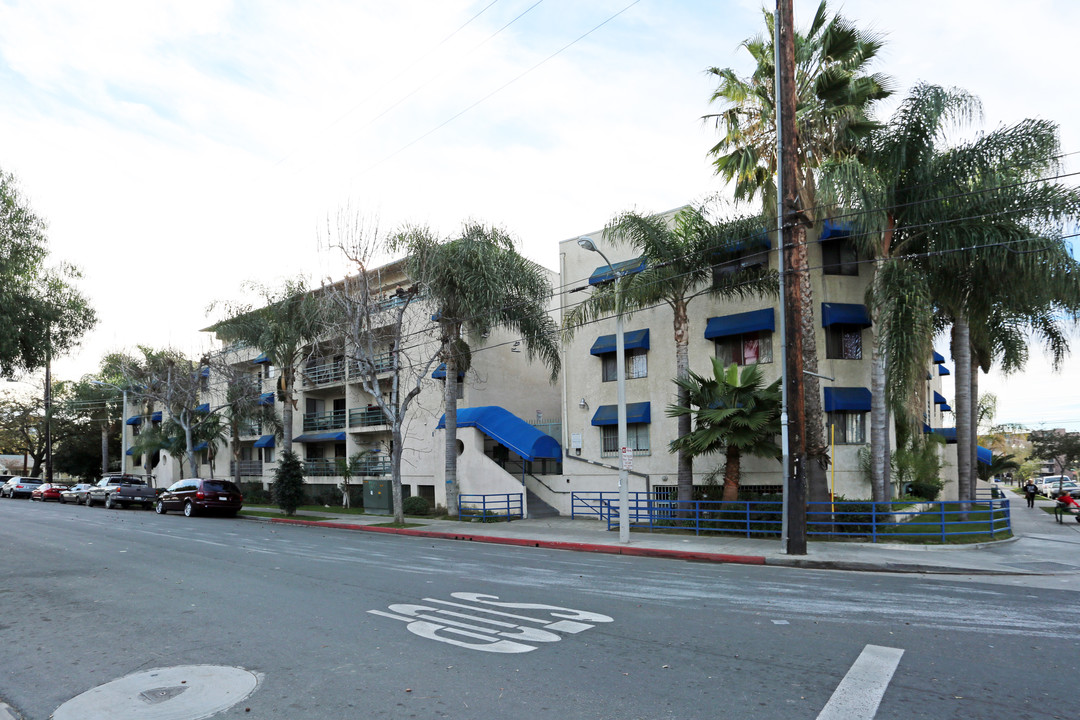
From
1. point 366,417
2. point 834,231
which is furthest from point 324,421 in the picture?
point 834,231

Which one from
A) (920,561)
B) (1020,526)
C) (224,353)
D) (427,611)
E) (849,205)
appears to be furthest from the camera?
(224,353)

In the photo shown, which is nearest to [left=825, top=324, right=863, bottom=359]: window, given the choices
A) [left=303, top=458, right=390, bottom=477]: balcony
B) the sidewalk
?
the sidewalk

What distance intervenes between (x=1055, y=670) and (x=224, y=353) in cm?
4079

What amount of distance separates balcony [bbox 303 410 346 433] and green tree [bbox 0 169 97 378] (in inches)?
806

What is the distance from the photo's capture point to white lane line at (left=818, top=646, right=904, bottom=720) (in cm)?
537

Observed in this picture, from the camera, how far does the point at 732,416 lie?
19.4m

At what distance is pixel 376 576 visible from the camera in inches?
484

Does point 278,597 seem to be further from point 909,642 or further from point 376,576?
point 909,642

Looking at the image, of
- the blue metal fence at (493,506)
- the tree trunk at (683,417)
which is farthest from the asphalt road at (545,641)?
the blue metal fence at (493,506)

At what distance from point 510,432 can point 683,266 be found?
9.76m

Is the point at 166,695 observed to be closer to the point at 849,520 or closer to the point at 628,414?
the point at 849,520

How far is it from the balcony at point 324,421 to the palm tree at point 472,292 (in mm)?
14309

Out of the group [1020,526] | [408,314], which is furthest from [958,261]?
[408,314]

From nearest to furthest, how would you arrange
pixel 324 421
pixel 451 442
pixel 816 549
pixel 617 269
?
1. pixel 816 549
2. pixel 617 269
3. pixel 451 442
4. pixel 324 421
